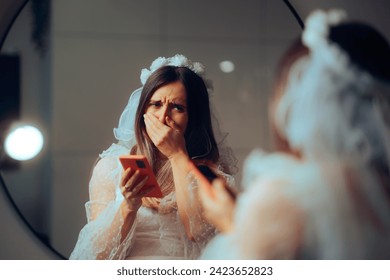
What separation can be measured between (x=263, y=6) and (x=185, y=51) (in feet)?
0.78

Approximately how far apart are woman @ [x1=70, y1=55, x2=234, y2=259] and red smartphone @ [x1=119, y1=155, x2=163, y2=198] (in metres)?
0.01

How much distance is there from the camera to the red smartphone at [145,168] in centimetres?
130

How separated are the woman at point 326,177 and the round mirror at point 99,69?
94 millimetres

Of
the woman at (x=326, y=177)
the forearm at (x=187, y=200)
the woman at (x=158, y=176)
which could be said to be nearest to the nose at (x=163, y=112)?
the woman at (x=158, y=176)

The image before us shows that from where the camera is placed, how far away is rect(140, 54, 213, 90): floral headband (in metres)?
1.33

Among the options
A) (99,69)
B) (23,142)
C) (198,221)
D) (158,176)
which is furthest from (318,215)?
(23,142)

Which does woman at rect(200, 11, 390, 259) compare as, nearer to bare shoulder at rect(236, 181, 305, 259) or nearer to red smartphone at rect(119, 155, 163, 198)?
bare shoulder at rect(236, 181, 305, 259)

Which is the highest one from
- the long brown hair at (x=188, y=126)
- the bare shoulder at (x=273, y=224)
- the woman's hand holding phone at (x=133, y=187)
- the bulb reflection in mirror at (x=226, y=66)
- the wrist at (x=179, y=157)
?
the bulb reflection in mirror at (x=226, y=66)

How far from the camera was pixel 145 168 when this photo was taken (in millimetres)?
1297

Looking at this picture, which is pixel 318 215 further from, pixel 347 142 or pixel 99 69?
pixel 99 69

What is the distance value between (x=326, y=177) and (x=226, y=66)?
379 millimetres

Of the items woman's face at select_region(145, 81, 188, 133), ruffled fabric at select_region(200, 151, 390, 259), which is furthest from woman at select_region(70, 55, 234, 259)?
ruffled fabric at select_region(200, 151, 390, 259)

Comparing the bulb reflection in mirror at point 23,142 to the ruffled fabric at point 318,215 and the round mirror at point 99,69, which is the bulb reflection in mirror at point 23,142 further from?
the ruffled fabric at point 318,215
